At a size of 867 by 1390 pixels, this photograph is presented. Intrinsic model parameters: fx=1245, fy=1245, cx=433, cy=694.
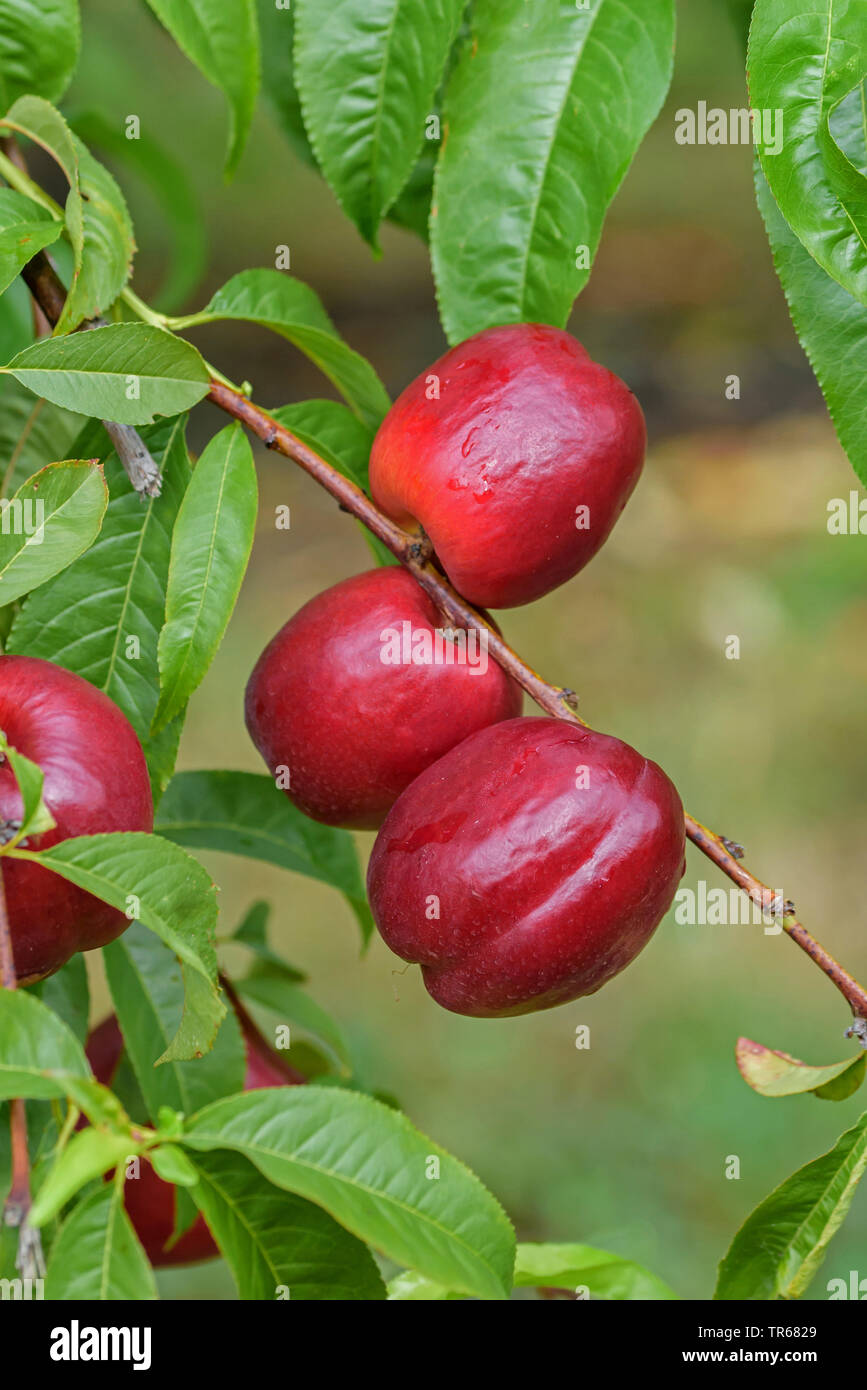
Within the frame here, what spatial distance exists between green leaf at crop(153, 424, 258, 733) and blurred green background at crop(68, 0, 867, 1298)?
692mm

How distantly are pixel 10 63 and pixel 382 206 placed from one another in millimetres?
222

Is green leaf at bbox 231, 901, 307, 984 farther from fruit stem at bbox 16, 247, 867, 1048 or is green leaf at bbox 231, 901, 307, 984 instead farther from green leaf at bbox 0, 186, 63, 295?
green leaf at bbox 0, 186, 63, 295

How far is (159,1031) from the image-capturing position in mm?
757

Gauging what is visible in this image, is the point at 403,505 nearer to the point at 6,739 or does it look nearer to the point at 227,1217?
the point at 6,739

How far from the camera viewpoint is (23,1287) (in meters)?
0.44

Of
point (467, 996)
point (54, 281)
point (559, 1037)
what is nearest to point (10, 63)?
point (54, 281)

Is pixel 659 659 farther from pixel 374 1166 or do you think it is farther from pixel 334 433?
pixel 374 1166

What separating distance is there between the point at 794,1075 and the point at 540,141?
0.50 m

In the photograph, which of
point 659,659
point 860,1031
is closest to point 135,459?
point 860,1031

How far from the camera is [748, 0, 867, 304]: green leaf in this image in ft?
1.85

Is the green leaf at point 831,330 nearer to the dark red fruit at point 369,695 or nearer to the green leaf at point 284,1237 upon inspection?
the dark red fruit at point 369,695

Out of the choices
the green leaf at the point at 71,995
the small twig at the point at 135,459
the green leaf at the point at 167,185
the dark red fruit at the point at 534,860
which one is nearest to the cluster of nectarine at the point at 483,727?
the dark red fruit at the point at 534,860

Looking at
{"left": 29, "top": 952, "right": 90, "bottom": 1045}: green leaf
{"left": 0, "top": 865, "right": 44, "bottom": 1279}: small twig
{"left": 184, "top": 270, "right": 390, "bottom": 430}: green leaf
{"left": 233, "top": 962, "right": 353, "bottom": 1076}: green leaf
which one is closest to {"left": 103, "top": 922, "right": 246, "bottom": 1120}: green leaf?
{"left": 29, "top": 952, "right": 90, "bottom": 1045}: green leaf

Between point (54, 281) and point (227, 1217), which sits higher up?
point (54, 281)
